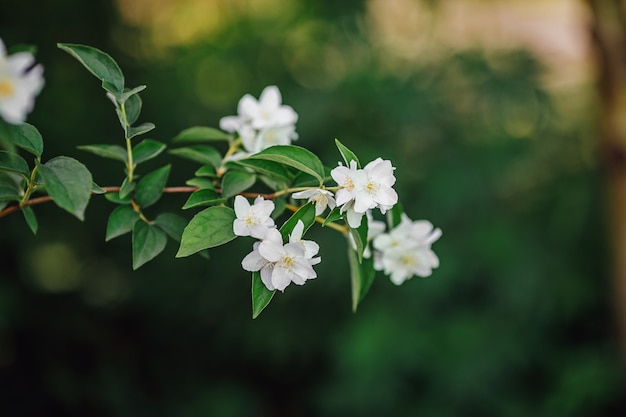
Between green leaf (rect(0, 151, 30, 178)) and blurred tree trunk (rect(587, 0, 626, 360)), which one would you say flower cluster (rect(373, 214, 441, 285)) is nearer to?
green leaf (rect(0, 151, 30, 178))

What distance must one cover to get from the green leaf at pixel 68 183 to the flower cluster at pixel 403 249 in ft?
0.96

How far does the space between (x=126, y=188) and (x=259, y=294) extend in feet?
0.53

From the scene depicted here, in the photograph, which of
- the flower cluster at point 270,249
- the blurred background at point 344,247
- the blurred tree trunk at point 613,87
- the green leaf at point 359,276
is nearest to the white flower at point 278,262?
the flower cluster at point 270,249

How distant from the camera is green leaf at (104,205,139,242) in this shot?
0.58 m

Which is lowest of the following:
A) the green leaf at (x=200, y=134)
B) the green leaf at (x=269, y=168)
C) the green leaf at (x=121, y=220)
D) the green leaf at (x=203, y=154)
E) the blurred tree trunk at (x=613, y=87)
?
the green leaf at (x=121, y=220)

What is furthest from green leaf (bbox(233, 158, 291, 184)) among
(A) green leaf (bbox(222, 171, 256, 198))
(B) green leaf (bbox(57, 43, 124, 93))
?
(B) green leaf (bbox(57, 43, 124, 93))

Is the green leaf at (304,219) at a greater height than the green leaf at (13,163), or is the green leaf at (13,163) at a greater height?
the green leaf at (304,219)

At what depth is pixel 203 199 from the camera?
559 millimetres

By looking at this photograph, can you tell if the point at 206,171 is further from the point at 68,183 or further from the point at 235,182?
the point at 68,183

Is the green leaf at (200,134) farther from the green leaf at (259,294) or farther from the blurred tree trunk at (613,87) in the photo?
the blurred tree trunk at (613,87)

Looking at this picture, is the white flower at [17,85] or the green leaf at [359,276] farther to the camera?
the green leaf at [359,276]

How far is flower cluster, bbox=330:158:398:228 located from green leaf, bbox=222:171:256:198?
0.10 m

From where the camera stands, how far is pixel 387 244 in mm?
645

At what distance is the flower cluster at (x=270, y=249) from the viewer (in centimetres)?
51
